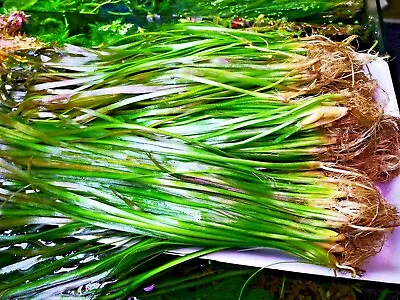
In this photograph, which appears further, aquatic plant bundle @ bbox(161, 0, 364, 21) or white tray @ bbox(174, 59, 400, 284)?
aquatic plant bundle @ bbox(161, 0, 364, 21)

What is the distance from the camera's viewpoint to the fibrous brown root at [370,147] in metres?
1.10

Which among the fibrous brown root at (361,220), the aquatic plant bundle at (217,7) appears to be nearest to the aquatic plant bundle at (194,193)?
the fibrous brown root at (361,220)

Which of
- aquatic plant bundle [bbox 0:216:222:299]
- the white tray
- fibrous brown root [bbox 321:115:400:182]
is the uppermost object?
fibrous brown root [bbox 321:115:400:182]

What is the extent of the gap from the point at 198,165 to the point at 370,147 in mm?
385

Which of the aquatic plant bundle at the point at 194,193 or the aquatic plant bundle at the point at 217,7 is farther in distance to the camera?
the aquatic plant bundle at the point at 217,7

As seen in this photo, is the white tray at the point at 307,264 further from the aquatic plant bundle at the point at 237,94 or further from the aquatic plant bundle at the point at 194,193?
the aquatic plant bundle at the point at 237,94

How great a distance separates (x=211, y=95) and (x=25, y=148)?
0.42 meters

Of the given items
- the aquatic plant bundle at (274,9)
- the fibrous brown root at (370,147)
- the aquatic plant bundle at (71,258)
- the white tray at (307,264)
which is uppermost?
the aquatic plant bundle at (274,9)

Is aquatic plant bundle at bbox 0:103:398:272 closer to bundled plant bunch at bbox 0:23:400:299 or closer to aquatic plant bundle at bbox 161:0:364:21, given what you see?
bundled plant bunch at bbox 0:23:400:299

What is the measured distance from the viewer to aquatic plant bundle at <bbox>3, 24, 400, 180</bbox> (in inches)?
43.4

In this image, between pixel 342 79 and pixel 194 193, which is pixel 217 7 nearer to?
pixel 342 79

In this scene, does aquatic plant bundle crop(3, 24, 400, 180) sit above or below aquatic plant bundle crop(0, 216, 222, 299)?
above

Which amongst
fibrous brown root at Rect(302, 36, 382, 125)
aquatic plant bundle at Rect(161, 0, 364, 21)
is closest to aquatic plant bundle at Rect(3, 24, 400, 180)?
fibrous brown root at Rect(302, 36, 382, 125)

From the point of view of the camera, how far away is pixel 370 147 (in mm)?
1150
